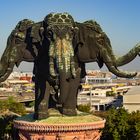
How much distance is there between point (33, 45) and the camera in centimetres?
1839

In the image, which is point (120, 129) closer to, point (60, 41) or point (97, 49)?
point (97, 49)

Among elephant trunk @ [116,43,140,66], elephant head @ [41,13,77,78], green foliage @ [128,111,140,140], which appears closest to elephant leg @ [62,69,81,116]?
elephant head @ [41,13,77,78]

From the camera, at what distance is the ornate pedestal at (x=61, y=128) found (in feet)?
57.7

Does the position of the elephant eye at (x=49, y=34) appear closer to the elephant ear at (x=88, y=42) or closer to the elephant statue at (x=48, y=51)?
the elephant statue at (x=48, y=51)

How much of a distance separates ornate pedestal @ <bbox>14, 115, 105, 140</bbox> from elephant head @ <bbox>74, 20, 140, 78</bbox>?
2.02 metres

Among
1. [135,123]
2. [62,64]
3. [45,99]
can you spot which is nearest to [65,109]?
[45,99]

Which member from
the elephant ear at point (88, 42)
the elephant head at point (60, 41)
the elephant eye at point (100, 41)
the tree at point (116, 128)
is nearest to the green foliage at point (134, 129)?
the tree at point (116, 128)

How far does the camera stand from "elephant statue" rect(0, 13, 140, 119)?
18.0 metres

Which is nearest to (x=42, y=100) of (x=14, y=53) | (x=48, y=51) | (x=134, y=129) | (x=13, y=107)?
(x=48, y=51)

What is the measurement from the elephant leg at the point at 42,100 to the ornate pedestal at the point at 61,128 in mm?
299

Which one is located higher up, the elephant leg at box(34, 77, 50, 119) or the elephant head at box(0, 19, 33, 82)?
the elephant head at box(0, 19, 33, 82)

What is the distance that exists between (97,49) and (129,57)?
3.82 feet

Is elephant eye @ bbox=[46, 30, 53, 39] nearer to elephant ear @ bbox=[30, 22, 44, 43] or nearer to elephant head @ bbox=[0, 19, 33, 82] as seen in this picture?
elephant ear @ bbox=[30, 22, 44, 43]

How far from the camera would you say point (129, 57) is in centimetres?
1872
